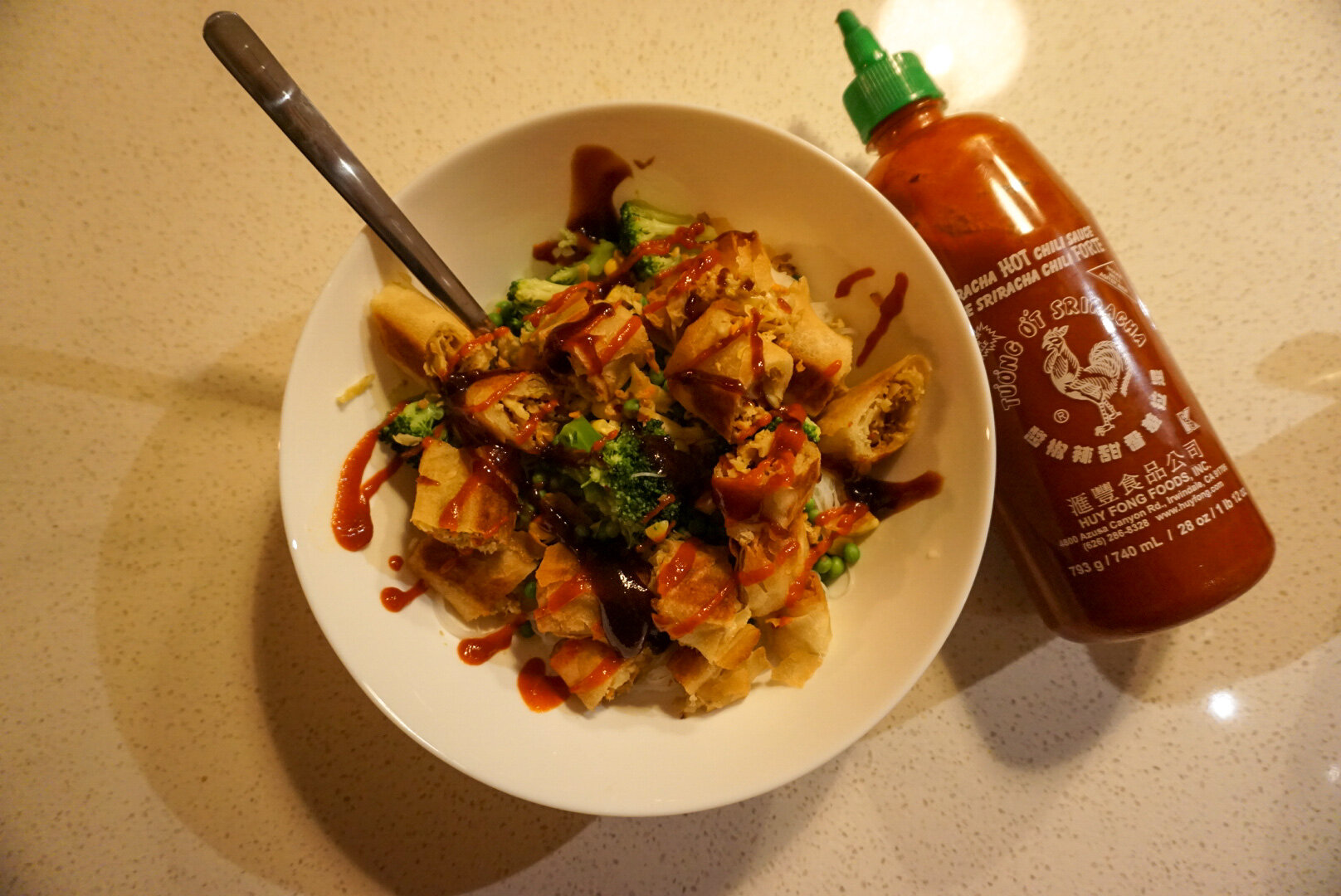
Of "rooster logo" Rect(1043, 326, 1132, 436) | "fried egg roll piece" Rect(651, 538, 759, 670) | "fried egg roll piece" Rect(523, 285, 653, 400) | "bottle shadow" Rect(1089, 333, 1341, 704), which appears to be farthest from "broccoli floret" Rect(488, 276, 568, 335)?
"bottle shadow" Rect(1089, 333, 1341, 704)

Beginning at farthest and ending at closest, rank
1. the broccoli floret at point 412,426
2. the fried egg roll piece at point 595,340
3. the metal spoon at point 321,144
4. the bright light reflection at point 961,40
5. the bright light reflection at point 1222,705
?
1. the bright light reflection at point 961,40
2. the bright light reflection at point 1222,705
3. the broccoli floret at point 412,426
4. the fried egg roll piece at point 595,340
5. the metal spoon at point 321,144

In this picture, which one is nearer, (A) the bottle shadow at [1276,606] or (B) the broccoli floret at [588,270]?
(B) the broccoli floret at [588,270]

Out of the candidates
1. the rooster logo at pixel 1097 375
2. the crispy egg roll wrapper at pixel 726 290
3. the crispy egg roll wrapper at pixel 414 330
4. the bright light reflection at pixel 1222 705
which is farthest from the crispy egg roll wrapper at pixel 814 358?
the bright light reflection at pixel 1222 705

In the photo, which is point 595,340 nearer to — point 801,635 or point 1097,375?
point 801,635

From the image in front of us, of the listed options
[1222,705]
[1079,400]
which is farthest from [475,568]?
[1222,705]

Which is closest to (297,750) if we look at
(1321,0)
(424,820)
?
(424,820)

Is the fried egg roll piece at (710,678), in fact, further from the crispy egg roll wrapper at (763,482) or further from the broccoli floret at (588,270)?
the broccoli floret at (588,270)

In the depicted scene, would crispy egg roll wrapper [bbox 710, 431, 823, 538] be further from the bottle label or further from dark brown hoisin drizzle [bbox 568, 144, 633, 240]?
dark brown hoisin drizzle [bbox 568, 144, 633, 240]
